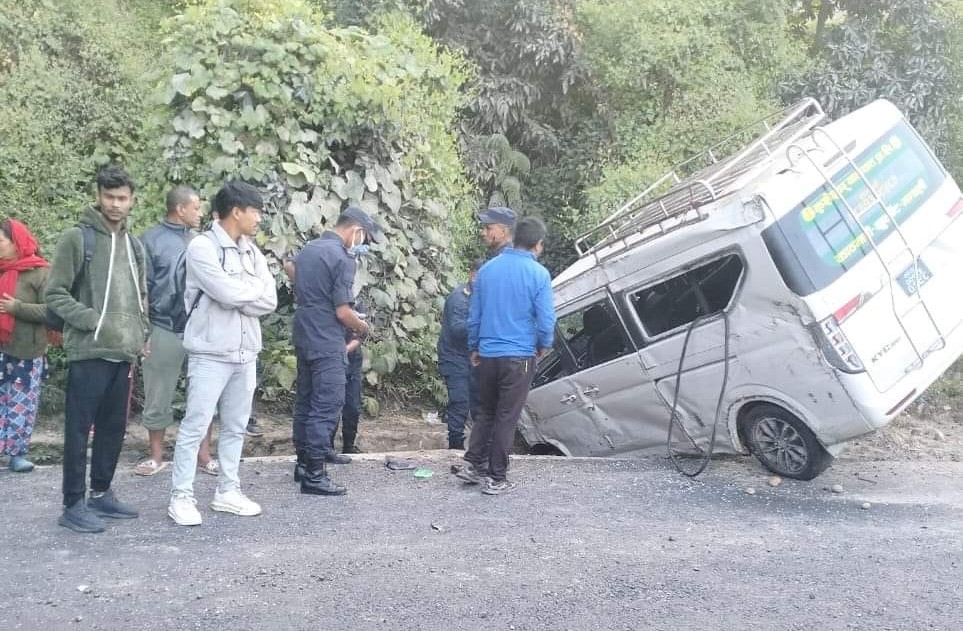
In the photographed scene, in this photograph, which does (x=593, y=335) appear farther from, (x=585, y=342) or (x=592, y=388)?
(x=592, y=388)

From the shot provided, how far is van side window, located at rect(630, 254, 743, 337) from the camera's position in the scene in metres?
6.09

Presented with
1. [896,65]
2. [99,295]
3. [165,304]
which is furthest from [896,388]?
[896,65]

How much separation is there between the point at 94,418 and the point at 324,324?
1.42m

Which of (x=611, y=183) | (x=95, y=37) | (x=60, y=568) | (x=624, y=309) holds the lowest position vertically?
(x=60, y=568)

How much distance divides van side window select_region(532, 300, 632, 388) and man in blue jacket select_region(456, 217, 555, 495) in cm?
116

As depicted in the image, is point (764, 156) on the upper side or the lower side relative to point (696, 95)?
lower

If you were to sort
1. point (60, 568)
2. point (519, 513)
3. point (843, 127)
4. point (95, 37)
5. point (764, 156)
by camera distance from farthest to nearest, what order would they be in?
point (95, 37), point (764, 156), point (843, 127), point (519, 513), point (60, 568)

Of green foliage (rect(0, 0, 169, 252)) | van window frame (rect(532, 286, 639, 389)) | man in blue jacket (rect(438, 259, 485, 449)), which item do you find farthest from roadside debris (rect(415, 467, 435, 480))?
green foliage (rect(0, 0, 169, 252))

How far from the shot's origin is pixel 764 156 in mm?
6898

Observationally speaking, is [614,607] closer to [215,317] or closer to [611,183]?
[215,317]

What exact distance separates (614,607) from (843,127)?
4.03 meters

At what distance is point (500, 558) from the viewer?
471 centimetres

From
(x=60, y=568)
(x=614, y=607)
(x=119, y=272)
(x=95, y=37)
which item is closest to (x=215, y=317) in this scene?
(x=119, y=272)

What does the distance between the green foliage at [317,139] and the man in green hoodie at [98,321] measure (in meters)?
3.23
